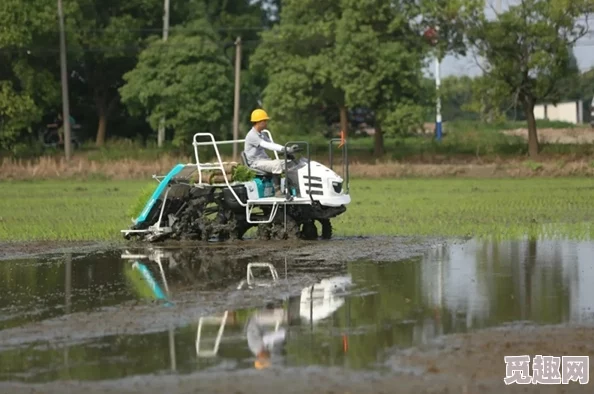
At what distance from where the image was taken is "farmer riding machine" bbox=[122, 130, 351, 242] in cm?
1981

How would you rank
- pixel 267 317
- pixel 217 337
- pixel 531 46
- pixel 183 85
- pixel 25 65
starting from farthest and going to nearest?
1. pixel 25 65
2. pixel 183 85
3. pixel 531 46
4. pixel 267 317
5. pixel 217 337

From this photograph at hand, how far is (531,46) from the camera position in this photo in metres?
61.0

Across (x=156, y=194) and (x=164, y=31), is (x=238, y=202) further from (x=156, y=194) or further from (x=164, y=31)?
(x=164, y=31)

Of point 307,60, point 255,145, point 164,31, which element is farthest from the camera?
point 164,31

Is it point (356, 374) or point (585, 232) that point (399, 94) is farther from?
point (356, 374)

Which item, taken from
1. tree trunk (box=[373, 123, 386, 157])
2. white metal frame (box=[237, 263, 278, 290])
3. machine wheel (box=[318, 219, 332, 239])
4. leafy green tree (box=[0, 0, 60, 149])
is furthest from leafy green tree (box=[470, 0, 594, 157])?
white metal frame (box=[237, 263, 278, 290])

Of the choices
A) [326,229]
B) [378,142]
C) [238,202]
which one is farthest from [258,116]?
[378,142]

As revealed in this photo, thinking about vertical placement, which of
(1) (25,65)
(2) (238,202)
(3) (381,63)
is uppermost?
(1) (25,65)

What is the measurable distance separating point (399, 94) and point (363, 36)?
12.7 feet

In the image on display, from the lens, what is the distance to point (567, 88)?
62.3 meters

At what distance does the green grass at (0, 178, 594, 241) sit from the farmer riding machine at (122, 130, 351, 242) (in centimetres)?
92

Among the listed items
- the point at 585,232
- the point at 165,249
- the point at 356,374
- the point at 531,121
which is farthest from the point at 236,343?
the point at 531,121

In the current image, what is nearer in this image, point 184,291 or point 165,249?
A: point 184,291

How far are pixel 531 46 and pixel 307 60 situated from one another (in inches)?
475
